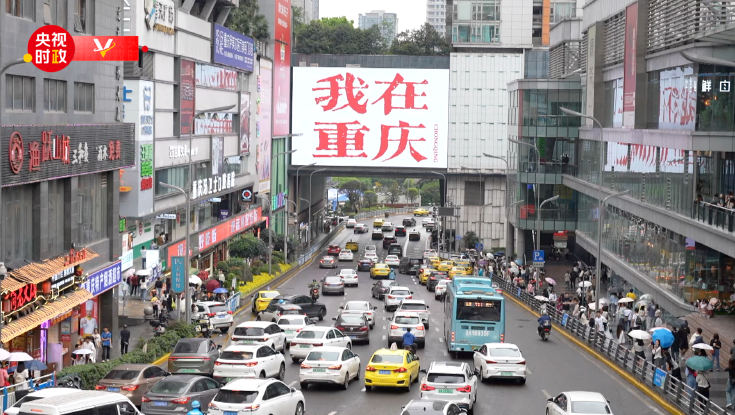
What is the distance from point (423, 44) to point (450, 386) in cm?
12444

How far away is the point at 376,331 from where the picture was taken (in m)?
45.2

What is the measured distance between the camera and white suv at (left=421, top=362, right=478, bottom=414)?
25.7 m

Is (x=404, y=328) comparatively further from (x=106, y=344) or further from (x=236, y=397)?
(x=236, y=397)

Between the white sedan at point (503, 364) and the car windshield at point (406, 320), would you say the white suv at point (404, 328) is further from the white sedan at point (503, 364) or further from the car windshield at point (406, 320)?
the white sedan at point (503, 364)

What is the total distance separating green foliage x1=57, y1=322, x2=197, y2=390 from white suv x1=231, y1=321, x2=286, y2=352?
290cm

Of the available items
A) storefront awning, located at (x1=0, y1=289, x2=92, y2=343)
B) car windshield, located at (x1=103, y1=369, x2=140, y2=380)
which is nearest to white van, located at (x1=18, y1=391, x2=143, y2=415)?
car windshield, located at (x1=103, y1=369, x2=140, y2=380)

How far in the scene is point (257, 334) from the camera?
34531mm

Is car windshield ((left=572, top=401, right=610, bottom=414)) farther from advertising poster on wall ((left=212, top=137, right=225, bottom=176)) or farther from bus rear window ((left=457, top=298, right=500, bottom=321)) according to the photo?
advertising poster on wall ((left=212, top=137, right=225, bottom=176))

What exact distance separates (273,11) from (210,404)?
2936 inches

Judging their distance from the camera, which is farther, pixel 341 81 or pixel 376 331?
pixel 341 81

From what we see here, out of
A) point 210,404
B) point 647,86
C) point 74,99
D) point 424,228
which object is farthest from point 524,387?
point 424,228

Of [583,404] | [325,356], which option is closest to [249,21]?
[325,356]

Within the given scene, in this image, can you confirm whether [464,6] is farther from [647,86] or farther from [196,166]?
[647,86]

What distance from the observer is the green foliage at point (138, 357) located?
2747cm
